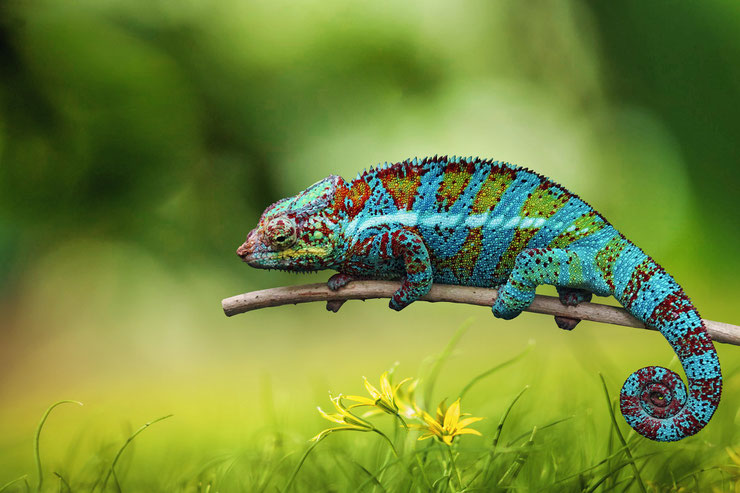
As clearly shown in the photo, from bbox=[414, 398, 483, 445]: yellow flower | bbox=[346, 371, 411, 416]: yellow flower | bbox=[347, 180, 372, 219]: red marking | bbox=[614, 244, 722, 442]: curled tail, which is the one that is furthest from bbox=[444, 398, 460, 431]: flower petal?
bbox=[347, 180, 372, 219]: red marking

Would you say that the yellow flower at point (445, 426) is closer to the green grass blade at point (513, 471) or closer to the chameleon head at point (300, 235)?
the green grass blade at point (513, 471)

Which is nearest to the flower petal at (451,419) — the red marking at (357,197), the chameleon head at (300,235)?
the chameleon head at (300,235)

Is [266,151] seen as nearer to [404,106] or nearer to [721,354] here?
[404,106]

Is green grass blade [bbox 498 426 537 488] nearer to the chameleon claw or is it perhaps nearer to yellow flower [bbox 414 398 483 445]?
yellow flower [bbox 414 398 483 445]

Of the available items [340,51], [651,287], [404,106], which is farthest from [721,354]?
[340,51]

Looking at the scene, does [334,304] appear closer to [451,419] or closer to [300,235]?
[300,235]
